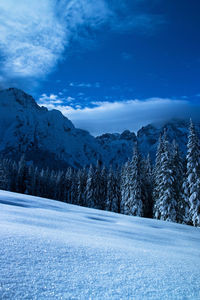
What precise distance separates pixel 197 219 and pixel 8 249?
75.3ft

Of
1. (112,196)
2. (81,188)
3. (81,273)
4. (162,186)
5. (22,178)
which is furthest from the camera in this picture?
(22,178)

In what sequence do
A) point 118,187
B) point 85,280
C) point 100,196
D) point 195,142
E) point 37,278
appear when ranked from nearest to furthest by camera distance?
point 37,278 < point 85,280 < point 195,142 < point 118,187 < point 100,196

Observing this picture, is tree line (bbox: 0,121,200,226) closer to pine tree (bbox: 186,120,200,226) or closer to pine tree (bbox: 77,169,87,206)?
pine tree (bbox: 186,120,200,226)

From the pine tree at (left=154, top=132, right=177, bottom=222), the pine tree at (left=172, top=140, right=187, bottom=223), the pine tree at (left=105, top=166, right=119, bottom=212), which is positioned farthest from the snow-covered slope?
the pine tree at (left=105, top=166, right=119, bottom=212)

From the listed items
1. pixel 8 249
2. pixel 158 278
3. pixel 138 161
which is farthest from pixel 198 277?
pixel 138 161

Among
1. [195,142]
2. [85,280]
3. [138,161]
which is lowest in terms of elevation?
[85,280]

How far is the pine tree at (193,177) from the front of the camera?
874 inches

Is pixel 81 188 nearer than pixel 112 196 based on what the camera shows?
No

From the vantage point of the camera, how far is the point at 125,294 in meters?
1.95

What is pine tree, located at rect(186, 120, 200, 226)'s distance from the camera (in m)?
22.2

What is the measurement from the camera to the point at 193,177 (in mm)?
23047

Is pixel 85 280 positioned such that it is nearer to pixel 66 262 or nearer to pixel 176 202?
pixel 66 262

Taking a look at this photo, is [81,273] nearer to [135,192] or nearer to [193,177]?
[193,177]

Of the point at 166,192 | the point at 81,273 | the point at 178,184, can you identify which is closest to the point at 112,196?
the point at 178,184
